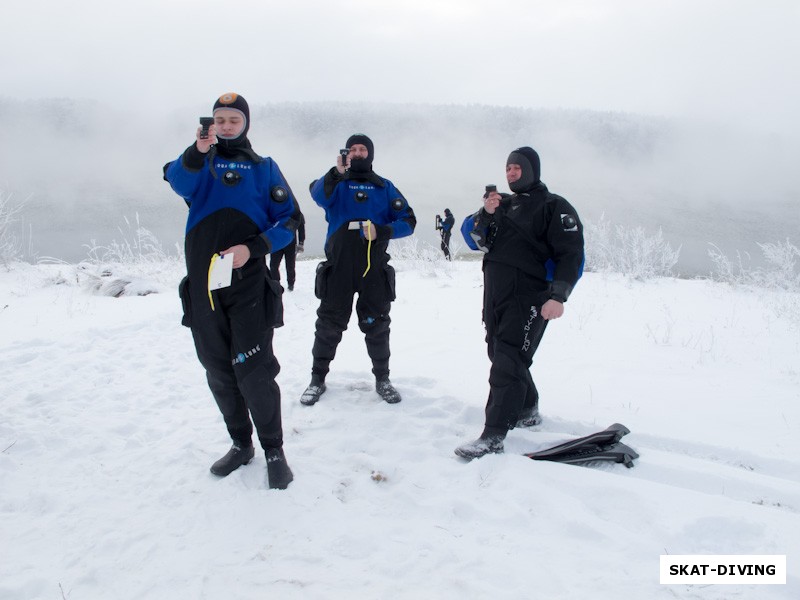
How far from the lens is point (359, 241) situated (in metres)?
4.25

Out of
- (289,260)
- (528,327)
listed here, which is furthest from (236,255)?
(289,260)

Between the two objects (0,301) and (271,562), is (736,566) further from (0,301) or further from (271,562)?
(0,301)

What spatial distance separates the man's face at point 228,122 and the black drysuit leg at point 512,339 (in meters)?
1.91

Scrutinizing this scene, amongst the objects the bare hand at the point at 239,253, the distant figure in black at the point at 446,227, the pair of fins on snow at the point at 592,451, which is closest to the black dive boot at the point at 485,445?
the pair of fins on snow at the point at 592,451

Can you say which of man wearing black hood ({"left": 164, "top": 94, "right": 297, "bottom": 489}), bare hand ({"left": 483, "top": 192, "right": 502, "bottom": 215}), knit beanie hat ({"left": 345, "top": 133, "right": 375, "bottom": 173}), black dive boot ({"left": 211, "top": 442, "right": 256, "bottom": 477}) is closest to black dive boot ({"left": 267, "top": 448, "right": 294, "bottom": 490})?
man wearing black hood ({"left": 164, "top": 94, "right": 297, "bottom": 489})

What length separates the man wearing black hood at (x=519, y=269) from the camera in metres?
3.44

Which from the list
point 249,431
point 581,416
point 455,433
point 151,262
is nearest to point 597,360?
point 581,416

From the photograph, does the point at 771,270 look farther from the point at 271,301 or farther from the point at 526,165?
the point at 271,301

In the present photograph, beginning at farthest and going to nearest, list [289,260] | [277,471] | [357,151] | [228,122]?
[289,260] → [357,151] → [277,471] → [228,122]

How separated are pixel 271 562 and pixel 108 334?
5120 mm

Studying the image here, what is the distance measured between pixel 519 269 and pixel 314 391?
210 centimetres

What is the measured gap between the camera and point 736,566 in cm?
235

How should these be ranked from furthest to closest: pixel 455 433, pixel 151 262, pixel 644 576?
1. pixel 151 262
2. pixel 455 433
3. pixel 644 576

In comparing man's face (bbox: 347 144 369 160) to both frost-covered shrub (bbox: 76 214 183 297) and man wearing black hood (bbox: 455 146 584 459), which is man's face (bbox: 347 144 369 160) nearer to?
man wearing black hood (bbox: 455 146 584 459)
